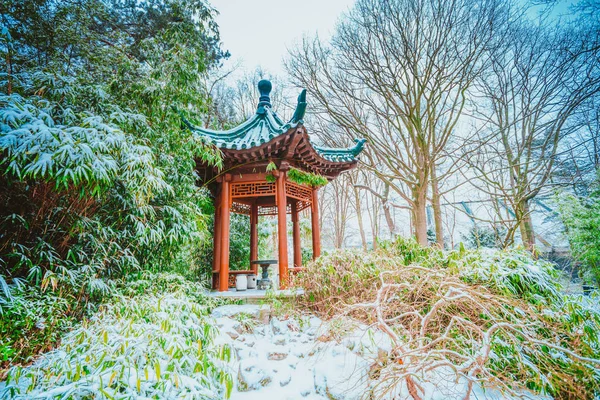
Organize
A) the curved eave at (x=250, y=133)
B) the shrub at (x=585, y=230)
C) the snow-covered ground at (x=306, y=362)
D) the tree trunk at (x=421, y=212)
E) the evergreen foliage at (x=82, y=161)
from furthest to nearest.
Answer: the tree trunk at (x=421, y=212), the shrub at (x=585, y=230), the curved eave at (x=250, y=133), the snow-covered ground at (x=306, y=362), the evergreen foliage at (x=82, y=161)

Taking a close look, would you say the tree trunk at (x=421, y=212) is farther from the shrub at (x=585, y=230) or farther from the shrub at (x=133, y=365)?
the shrub at (x=133, y=365)

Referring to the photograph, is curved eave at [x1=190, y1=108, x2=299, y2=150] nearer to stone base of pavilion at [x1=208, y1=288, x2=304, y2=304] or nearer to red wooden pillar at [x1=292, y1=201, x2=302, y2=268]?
red wooden pillar at [x1=292, y1=201, x2=302, y2=268]

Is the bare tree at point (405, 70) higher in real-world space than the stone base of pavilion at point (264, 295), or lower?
higher

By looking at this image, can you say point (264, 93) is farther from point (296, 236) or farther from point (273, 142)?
point (296, 236)

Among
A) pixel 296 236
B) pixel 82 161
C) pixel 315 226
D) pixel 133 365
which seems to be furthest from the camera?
pixel 296 236

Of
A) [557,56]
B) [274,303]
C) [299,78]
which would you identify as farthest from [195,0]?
[557,56]

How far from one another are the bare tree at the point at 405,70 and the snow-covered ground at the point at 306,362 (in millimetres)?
5744

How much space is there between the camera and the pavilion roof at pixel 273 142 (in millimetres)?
4859

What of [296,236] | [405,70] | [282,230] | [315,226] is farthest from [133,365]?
[405,70]

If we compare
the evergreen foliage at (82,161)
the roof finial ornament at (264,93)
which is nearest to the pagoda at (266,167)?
the roof finial ornament at (264,93)

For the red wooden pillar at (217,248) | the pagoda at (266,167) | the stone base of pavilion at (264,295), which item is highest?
the pagoda at (266,167)

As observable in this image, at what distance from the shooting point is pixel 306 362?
3010 millimetres

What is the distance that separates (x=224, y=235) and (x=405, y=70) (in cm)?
664

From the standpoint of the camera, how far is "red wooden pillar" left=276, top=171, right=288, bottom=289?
5.22 m
